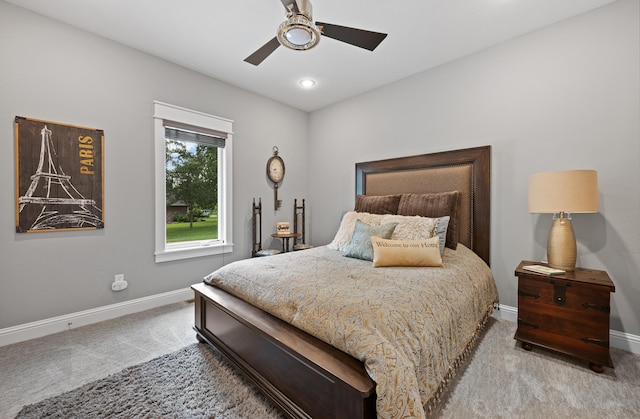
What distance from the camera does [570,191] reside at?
196 cm

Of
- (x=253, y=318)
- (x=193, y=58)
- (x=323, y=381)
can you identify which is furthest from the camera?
(x=193, y=58)

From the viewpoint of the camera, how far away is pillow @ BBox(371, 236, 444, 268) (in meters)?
2.09

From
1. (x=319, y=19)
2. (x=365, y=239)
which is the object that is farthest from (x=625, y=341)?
(x=319, y=19)

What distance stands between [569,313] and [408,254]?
1181 mm

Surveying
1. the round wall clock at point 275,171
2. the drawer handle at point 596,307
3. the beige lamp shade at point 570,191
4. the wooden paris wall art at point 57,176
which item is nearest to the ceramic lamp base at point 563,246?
the beige lamp shade at point 570,191

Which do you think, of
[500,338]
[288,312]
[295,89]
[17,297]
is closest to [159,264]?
[17,297]

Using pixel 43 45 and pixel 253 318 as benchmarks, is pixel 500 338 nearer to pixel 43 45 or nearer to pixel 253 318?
pixel 253 318

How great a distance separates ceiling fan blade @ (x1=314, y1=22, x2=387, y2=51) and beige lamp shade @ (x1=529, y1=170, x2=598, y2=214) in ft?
5.51

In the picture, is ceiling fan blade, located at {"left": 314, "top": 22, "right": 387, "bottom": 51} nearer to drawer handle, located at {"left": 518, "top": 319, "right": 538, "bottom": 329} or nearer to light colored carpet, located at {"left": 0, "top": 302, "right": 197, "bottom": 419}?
drawer handle, located at {"left": 518, "top": 319, "right": 538, "bottom": 329}

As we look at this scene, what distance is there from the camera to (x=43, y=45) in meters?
2.31

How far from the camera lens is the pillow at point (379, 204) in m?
3.12

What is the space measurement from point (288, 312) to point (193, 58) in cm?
298

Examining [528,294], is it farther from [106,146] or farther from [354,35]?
[106,146]

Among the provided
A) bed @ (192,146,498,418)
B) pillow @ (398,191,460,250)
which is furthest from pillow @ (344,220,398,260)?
pillow @ (398,191,460,250)
